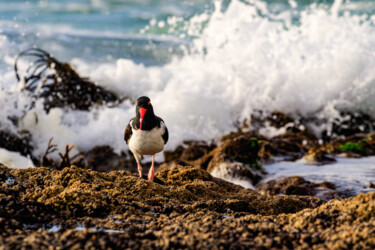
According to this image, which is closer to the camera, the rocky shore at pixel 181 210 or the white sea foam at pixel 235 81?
the rocky shore at pixel 181 210

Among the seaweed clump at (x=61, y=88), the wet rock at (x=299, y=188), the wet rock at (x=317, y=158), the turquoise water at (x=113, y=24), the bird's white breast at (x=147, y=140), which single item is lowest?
the wet rock at (x=299, y=188)

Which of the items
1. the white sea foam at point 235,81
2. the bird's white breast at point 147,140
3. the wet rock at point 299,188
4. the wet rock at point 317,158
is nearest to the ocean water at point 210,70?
the white sea foam at point 235,81

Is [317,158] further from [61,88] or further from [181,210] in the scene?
[61,88]

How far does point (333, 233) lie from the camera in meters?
1.97

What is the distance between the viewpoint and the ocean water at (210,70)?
23.8 feet

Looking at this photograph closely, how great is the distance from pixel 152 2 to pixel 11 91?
10138 millimetres

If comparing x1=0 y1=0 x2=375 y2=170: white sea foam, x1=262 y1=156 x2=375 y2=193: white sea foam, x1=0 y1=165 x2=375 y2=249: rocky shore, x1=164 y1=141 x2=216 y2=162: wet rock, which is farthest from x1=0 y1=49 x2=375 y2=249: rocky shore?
x1=0 y1=0 x2=375 y2=170: white sea foam

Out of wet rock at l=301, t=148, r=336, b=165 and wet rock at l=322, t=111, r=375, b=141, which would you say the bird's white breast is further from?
wet rock at l=322, t=111, r=375, b=141

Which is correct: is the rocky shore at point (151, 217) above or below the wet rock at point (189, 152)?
below

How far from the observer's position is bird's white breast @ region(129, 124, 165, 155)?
11.6ft

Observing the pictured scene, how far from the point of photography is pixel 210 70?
9391 mm

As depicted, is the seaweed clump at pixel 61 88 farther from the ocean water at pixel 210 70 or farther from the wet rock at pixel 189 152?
the wet rock at pixel 189 152

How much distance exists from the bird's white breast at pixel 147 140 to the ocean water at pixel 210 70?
3148 mm

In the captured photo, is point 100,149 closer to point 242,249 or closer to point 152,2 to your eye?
point 242,249
